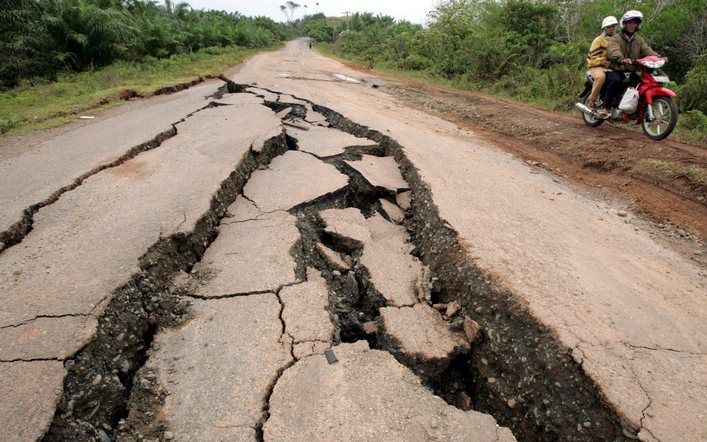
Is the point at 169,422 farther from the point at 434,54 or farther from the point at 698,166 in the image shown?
the point at 434,54

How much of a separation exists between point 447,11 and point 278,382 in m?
16.6

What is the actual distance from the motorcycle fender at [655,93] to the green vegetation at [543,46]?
A: 2.63 meters

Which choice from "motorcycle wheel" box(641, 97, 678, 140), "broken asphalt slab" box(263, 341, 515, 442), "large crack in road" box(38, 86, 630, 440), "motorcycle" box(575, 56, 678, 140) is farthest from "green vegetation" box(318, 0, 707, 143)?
"broken asphalt slab" box(263, 341, 515, 442)

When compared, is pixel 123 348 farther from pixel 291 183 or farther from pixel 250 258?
pixel 291 183

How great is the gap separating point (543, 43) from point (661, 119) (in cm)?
836

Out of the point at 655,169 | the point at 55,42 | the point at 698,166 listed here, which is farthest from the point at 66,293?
Result: the point at 55,42

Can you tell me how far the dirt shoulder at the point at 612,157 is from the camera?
3988mm

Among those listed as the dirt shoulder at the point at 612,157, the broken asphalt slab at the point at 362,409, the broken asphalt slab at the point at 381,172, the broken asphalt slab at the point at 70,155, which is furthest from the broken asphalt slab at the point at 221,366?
the dirt shoulder at the point at 612,157

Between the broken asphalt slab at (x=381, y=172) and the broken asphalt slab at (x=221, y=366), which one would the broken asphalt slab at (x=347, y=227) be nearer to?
the broken asphalt slab at (x=381, y=172)

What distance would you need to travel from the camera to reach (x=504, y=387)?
6.94ft

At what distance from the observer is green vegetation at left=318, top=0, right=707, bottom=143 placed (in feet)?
30.5

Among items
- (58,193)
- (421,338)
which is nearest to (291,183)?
(58,193)

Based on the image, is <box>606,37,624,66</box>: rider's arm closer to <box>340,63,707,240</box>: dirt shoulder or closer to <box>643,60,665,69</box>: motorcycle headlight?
<box>643,60,665,69</box>: motorcycle headlight

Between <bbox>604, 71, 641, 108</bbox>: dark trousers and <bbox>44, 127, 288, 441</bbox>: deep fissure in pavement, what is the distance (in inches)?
241
